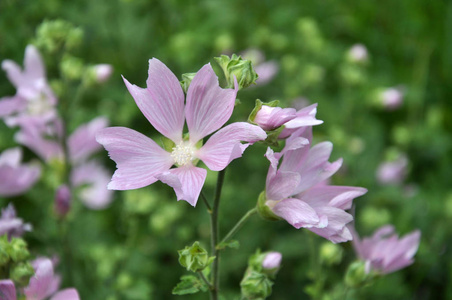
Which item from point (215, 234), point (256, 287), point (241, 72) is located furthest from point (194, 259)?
point (241, 72)

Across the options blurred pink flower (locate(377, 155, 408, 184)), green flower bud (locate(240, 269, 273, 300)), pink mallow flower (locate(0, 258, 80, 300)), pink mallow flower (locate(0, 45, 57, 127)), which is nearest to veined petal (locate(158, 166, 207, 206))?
green flower bud (locate(240, 269, 273, 300))

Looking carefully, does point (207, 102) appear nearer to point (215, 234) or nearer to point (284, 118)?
point (284, 118)

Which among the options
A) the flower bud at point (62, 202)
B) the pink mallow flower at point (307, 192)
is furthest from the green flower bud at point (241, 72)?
the flower bud at point (62, 202)

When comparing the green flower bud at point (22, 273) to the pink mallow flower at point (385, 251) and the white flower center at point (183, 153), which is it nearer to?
the white flower center at point (183, 153)

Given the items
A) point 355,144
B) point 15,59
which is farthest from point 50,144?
point 355,144

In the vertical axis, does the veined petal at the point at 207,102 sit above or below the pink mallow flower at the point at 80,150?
above

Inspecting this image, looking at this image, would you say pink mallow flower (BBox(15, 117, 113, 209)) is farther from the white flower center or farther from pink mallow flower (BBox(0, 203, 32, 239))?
the white flower center
